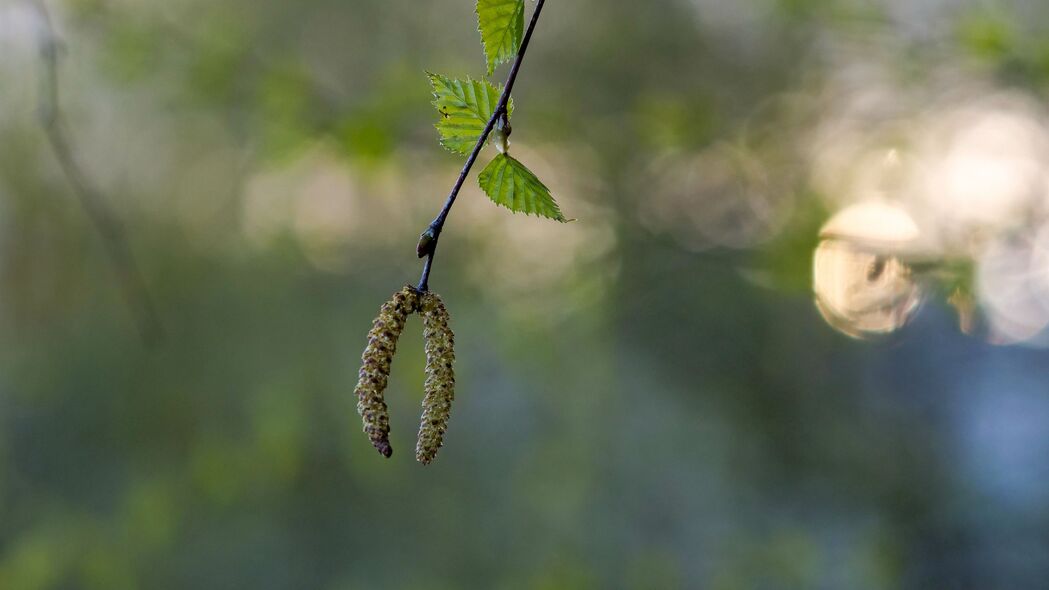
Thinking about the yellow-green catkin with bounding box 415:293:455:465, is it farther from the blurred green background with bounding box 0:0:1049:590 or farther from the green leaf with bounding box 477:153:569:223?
the blurred green background with bounding box 0:0:1049:590

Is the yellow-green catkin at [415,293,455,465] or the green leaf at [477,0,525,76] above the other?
the green leaf at [477,0,525,76]

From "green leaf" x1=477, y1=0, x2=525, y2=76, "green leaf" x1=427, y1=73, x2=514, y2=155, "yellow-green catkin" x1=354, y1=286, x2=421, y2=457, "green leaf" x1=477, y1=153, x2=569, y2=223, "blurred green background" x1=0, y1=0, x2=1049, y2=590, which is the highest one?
"blurred green background" x1=0, y1=0, x2=1049, y2=590

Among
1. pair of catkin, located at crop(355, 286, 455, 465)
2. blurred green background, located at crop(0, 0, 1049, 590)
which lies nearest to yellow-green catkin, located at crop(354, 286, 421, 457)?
pair of catkin, located at crop(355, 286, 455, 465)

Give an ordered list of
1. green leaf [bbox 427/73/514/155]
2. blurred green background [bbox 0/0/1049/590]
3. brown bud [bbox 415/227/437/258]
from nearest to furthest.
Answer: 1. brown bud [bbox 415/227/437/258]
2. green leaf [bbox 427/73/514/155]
3. blurred green background [bbox 0/0/1049/590]

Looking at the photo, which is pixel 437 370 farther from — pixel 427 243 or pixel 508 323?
pixel 508 323

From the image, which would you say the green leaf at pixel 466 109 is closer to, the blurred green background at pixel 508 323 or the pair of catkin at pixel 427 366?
the pair of catkin at pixel 427 366

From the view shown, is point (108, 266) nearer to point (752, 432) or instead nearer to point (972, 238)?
point (752, 432)
